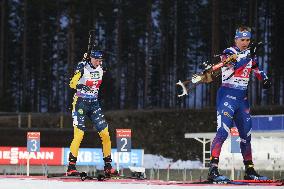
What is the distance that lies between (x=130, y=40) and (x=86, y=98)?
2319 inches

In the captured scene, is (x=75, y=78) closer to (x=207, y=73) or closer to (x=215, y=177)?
(x=207, y=73)

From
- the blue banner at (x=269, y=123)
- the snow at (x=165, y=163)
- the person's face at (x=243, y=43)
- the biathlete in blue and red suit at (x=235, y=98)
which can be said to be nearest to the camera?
the biathlete in blue and red suit at (x=235, y=98)

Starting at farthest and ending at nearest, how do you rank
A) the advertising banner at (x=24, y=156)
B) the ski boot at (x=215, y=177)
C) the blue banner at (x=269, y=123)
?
the blue banner at (x=269, y=123), the advertising banner at (x=24, y=156), the ski boot at (x=215, y=177)

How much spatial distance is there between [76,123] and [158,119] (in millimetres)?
36297

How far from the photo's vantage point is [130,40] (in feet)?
229

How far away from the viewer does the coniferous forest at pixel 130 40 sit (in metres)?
59.6

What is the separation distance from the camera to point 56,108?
77688 mm

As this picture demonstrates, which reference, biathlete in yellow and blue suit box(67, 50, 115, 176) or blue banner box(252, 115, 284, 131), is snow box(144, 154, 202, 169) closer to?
blue banner box(252, 115, 284, 131)

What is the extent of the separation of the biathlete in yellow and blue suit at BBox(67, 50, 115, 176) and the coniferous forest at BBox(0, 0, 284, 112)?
43.2 metres

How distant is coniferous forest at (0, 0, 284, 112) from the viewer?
59.6 meters

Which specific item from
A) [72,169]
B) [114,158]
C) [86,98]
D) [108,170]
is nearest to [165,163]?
[114,158]

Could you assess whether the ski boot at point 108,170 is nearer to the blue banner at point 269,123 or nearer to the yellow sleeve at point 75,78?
the yellow sleeve at point 75,78

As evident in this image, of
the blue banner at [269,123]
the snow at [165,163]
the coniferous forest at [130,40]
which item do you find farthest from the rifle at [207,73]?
the coniferous forest at [130,40]

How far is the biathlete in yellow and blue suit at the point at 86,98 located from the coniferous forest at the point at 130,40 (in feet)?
142
